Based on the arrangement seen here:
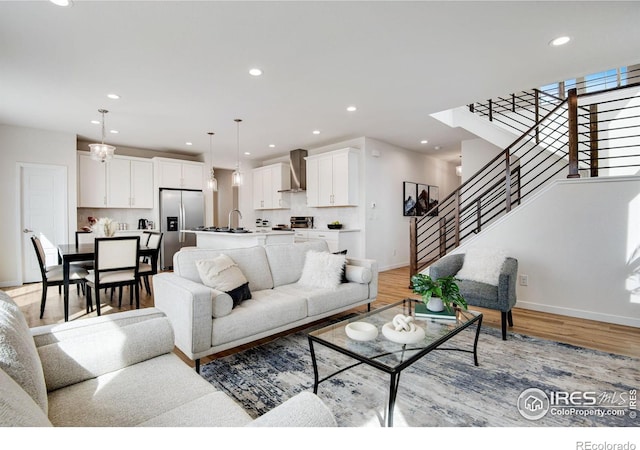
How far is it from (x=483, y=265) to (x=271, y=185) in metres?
5.26

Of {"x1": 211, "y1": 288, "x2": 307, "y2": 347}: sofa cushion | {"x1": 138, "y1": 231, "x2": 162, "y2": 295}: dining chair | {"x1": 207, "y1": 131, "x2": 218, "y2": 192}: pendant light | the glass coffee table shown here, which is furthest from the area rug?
{"x1": 207, "y1": 131, "x2": 218, "y2": 192}: pendant light

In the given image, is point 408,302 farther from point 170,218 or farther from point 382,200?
point 170,218

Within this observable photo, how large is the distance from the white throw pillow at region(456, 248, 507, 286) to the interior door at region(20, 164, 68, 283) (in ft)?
21.2

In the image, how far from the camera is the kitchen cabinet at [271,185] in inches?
278

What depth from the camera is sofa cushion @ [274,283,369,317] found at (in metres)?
2.69

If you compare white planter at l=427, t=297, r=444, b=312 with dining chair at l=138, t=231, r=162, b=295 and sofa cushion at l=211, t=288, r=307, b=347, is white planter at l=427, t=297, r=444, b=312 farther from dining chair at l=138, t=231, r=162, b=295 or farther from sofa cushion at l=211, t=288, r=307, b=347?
dining chair at l=138, t=231, r=162, b=295

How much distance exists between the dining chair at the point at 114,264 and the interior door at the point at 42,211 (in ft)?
8.82

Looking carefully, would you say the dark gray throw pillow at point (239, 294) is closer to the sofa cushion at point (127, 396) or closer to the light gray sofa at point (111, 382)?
the light gray sofa at point (111, 382)

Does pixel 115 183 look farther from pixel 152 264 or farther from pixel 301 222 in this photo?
pixel 301 222

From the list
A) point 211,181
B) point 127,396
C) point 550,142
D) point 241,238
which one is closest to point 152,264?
point 241,238

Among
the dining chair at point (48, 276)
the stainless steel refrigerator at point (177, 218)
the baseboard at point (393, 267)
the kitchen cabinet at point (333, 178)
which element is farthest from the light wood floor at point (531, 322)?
the stainless steel refrigerator at point (177, 218)

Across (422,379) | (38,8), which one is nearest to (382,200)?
(422,379)

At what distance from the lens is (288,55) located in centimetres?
283
